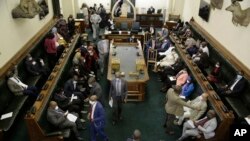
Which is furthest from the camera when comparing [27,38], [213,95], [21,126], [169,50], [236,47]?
[169,50]

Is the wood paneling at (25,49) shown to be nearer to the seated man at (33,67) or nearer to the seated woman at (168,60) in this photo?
the seated man at (33,67)

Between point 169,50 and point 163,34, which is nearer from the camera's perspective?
point 169,50

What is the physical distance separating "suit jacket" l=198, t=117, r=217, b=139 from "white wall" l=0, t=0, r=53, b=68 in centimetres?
526

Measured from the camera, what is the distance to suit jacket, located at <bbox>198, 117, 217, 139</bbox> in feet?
17.3

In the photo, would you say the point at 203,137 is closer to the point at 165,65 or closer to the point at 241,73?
the point at 241,73

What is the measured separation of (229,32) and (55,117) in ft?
19.5

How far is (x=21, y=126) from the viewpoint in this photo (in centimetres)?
634

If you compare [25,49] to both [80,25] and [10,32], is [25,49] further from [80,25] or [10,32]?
[80,25]

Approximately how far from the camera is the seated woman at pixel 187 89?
6.90 meters

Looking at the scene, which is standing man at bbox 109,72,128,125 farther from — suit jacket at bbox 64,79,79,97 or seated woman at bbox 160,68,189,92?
seated woman at bbox 160,68,189,92

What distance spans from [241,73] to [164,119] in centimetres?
237

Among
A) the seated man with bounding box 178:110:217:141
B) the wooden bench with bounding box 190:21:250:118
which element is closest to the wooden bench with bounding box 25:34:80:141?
the seated man with bounding box 178:110:217:141

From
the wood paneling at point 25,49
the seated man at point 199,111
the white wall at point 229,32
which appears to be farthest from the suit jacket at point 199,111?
the wood paneling at point 25,49

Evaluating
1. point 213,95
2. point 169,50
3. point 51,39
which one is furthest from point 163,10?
point 213,95
